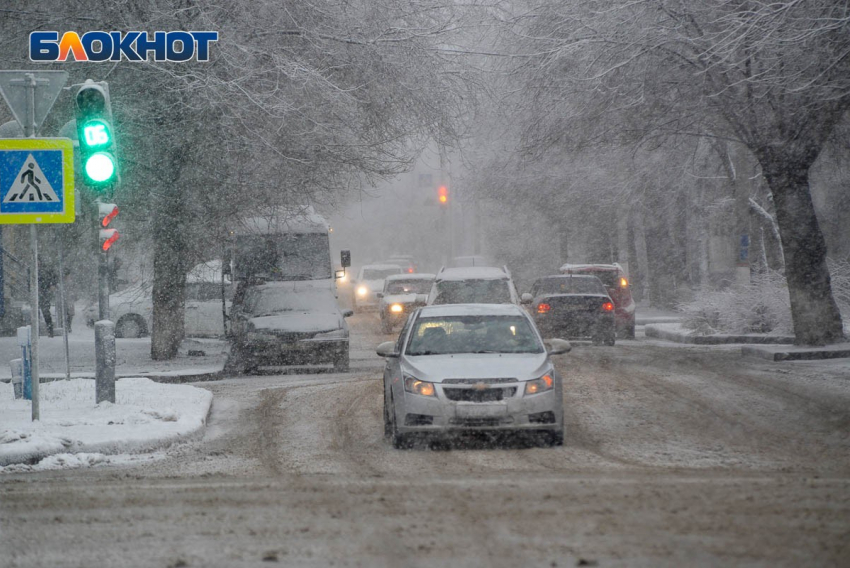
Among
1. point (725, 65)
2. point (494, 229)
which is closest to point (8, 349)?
point (725, 65)

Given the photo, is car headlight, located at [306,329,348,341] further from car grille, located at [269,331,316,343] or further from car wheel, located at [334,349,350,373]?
car wheel, located at [334,349,350,373]

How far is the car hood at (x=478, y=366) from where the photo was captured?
34.6 ft

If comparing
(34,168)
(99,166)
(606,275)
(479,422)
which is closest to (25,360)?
(99,166)

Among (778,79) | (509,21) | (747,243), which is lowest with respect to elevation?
(747,243)

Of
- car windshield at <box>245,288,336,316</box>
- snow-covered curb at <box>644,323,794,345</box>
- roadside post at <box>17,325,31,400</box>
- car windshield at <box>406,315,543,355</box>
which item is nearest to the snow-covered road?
car windshield at <box>406,315,543,355</box>

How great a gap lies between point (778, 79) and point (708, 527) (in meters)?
11.0

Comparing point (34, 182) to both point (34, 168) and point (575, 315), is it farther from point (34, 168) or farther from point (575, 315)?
point (575, 315)

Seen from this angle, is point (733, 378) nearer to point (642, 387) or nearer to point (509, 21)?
point (642, 387)

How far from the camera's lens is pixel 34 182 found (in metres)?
11.2

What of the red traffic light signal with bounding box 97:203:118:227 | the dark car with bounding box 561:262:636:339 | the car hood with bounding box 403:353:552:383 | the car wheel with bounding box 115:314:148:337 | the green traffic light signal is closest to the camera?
the car hood with bounding box 403:353:552:383

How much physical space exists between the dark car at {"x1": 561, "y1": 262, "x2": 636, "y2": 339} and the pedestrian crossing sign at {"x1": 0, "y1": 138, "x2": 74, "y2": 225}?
16.6m

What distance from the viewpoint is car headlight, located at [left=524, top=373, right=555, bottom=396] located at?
34.3 ft

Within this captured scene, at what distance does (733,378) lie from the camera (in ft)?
54.2

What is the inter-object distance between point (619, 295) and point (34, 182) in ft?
58.3
